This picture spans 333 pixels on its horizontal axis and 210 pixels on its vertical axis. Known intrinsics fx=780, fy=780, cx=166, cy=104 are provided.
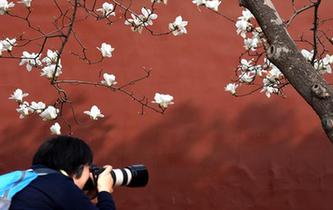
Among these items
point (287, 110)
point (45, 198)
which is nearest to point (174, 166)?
point (287, 110)

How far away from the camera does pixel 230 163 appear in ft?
16.3

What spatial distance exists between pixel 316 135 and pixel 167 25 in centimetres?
119

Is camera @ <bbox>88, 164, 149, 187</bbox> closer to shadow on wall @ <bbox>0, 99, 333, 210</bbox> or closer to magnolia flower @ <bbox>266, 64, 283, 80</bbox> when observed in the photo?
magnolia flower @ <bbox>266, 64, 283, 80</bbox>

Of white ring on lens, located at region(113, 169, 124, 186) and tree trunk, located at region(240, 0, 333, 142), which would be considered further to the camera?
white ring on lens, located at region(113, 169, 124, 186)

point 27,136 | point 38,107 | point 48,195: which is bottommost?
point 48,195

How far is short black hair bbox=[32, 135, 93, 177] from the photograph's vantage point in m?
2.64

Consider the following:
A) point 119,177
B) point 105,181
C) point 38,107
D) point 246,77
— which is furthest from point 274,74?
point 105,181

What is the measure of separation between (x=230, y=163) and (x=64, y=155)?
2.45 meters

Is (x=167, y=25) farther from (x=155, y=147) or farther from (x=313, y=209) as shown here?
(x=313, y=209)

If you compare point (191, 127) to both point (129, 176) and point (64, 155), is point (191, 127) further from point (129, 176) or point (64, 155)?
point (64, 155)

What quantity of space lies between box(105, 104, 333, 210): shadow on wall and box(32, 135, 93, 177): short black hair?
7.56 ft

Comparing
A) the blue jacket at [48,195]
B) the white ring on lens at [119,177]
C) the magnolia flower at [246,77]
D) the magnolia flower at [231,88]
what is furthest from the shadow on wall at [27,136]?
the blue jacket at [48,195]

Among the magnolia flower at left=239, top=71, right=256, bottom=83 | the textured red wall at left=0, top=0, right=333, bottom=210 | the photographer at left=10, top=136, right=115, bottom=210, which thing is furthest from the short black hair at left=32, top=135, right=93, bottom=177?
the textured red wall at left=0, top=0, right=333, bottom=210

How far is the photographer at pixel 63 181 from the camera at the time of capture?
→ 2502 mm
